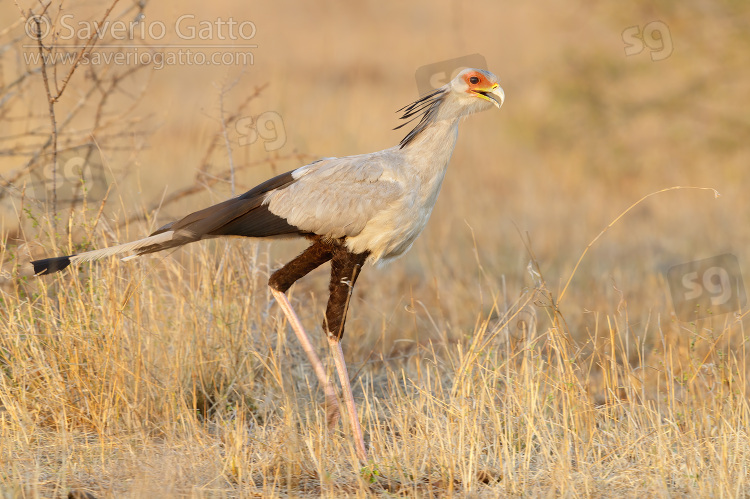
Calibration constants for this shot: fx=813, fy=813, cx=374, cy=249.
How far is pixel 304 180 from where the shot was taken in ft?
11.8

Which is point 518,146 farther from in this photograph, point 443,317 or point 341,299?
point 341,299

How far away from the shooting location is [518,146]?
36.1ft

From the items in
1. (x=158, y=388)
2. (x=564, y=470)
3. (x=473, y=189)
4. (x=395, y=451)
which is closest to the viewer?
(x=564, y=470)

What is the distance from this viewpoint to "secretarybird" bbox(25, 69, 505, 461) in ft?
11.4

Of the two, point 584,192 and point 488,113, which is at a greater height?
point 488,113

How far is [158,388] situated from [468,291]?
3.13 metres

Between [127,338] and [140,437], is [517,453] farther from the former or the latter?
[127,338]

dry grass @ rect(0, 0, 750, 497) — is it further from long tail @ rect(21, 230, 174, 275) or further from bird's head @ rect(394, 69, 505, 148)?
bird's head @ rect(394, 69, 505, 148)

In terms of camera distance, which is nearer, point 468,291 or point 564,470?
point 564,470

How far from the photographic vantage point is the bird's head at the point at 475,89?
3.66 metres

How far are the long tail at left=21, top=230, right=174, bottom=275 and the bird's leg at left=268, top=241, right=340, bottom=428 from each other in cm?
56

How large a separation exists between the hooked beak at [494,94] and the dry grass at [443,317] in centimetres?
61

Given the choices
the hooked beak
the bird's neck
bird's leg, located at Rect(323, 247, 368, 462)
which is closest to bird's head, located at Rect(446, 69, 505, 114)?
the hooked beak

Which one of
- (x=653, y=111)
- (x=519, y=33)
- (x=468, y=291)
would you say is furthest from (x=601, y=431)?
(x=519, y=33)
